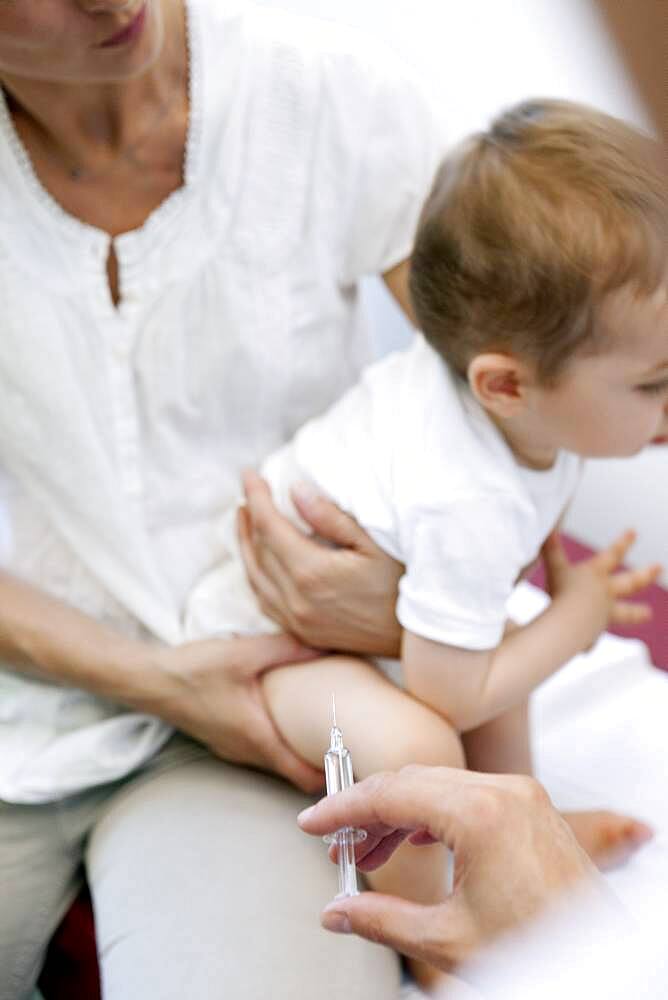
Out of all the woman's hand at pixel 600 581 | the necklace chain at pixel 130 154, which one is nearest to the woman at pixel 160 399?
the necklace chain at pixel 130 154

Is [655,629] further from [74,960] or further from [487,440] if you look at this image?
[74,960]

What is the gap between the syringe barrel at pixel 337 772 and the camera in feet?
1.59

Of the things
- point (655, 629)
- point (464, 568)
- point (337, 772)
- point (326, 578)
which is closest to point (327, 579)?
point (326, 578)

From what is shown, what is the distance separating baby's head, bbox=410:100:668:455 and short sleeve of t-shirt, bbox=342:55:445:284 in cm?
15

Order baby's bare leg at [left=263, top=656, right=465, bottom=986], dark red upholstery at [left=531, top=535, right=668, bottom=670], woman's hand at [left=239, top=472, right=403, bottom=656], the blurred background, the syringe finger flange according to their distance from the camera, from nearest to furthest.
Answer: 1. the blurred background
2. the syringe finger flange
3. baby's bare leg at [left=263, top=656, right=465, bottom=986]
4. woman's hand at [left=239, top=472, right=403, bottom=656]
5. dark red upholstery at [left=531, top=535, right=668, bottom=670]

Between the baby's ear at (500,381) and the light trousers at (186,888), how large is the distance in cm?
28

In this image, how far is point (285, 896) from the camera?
0.67 m

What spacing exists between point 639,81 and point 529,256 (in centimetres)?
32

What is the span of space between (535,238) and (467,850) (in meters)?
0.30

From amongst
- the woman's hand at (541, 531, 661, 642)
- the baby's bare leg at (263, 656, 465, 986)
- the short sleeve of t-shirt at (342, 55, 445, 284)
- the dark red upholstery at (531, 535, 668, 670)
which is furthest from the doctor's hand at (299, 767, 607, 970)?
the dark red upholstery at (531, 535, 668, 670)

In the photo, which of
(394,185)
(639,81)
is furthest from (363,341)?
(639,81)

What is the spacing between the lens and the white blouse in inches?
29.6

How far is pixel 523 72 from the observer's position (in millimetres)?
509

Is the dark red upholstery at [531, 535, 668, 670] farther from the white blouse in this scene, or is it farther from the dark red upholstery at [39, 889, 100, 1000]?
the dark red upholstery at [39, 889, 100, 1000]
